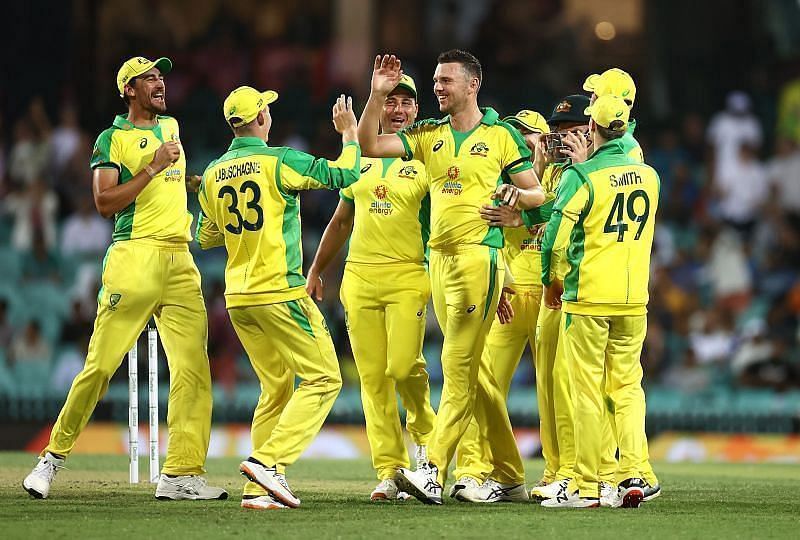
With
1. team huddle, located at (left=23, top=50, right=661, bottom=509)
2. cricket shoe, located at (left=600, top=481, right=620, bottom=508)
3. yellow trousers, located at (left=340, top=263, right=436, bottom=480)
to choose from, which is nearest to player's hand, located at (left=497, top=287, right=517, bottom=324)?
team huddle, located at (left=23, top=50, right=661, bottom=509)

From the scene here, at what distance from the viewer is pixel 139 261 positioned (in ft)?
27.5

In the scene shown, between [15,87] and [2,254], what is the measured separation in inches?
111

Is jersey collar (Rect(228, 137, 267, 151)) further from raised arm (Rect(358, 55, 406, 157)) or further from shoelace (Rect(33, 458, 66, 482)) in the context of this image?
shoelace (Rect(33, 458, 66, 482))

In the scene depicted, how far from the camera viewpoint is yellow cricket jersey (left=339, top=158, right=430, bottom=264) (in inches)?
336

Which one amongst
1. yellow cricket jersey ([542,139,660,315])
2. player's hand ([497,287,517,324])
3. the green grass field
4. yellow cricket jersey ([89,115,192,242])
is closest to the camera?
the green grass field

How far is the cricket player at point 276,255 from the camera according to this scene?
A: 7.76m

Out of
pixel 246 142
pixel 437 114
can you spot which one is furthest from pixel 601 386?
pixel 437 114

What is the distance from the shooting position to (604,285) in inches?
305

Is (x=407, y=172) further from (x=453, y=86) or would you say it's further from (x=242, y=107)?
(x=242, y=107)

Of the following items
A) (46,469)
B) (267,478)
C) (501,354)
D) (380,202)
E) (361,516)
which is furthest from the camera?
(501,354)

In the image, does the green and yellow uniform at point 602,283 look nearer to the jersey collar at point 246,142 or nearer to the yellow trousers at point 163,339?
the jersey collar at point 246,142

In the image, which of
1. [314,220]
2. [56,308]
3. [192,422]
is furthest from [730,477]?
[56,308]

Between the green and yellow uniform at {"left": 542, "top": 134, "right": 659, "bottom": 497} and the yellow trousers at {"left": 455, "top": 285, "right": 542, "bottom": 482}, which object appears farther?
the yellow trousers at {"left": 455, "top": 285, "right": 542, "bottom": 482}

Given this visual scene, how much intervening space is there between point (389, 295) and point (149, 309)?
1.44 meters
